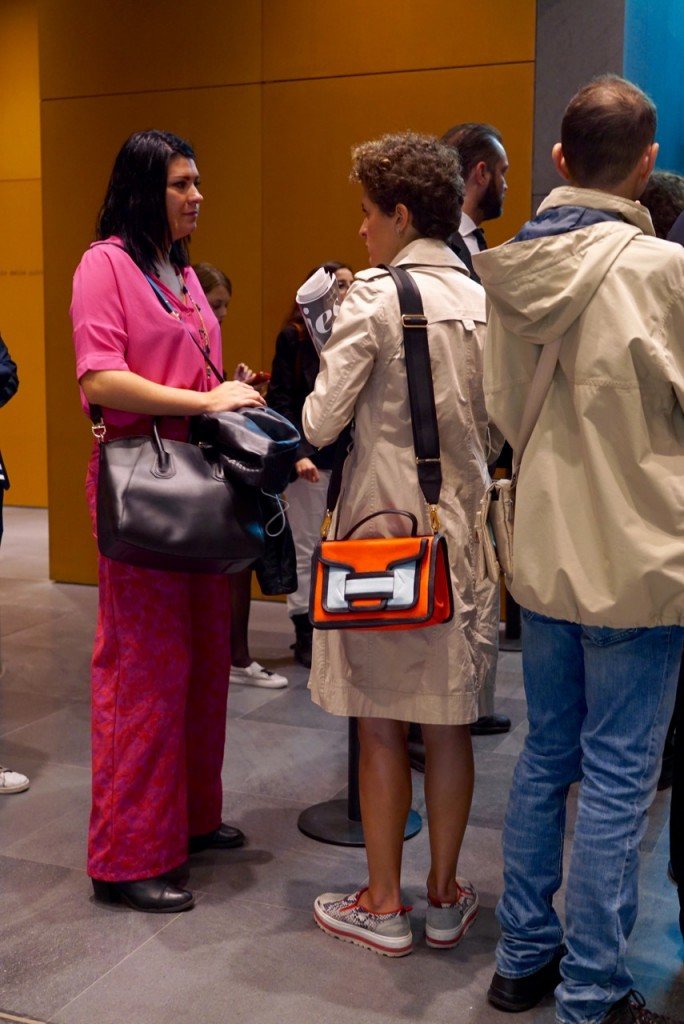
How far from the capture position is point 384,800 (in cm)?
261

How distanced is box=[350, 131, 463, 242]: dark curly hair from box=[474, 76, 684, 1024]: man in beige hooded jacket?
0.40 meters

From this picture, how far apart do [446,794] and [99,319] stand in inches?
51.6

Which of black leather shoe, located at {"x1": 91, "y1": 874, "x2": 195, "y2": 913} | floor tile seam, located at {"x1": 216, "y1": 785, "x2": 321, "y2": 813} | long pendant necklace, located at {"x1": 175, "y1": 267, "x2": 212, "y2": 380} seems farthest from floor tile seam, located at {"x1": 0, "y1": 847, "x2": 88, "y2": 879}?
long pendant necklace, located at {"x1": 175, "y1": 267, "x2": 212, "y2": 380}

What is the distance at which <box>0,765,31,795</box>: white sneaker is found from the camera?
3.57 metres

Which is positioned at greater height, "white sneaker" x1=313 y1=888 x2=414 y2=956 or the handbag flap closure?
the handbag flap closure

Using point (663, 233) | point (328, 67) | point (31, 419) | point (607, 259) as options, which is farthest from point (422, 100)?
point (31, 419)

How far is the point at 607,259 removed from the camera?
2.02 metres

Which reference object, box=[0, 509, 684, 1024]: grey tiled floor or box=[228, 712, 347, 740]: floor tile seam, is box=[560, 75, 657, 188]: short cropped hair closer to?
box=[0, 509, 684, 1024]: grey tiled floor

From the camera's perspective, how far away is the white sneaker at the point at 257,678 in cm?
477

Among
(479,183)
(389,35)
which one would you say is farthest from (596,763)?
(389,35)

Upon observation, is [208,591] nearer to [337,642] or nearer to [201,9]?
[337,642]

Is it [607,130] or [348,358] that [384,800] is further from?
[607,130]

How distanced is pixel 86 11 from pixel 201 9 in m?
0.70

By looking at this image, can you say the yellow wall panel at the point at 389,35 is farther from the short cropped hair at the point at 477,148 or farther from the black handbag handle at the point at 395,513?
the black handbag handle at the point at 395,513
